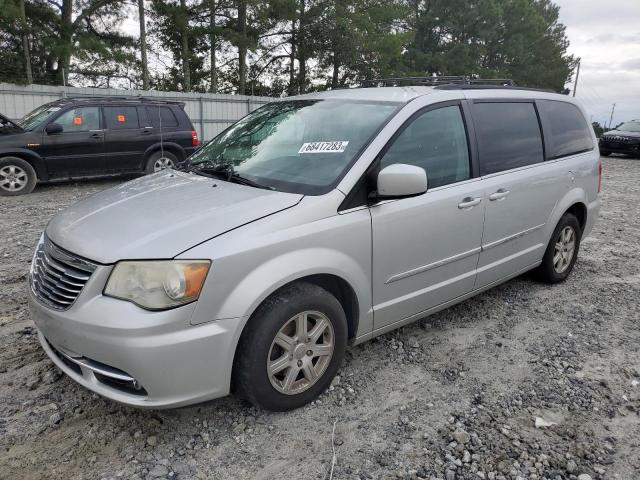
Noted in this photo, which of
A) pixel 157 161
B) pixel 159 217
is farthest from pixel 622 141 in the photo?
pixel 159 217

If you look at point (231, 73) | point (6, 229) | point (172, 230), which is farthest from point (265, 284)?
point (231, 73)

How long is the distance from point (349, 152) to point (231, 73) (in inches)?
990

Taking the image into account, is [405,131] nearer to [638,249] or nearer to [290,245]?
[290,245]

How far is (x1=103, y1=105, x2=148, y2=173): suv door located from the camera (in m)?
9.94

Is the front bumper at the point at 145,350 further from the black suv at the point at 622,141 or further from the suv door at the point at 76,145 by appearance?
the black suv at the point at 622,141

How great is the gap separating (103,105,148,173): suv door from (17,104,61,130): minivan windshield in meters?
0.91

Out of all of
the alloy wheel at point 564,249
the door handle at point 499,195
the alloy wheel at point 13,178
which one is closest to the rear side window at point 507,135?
the door handle at point 499,195

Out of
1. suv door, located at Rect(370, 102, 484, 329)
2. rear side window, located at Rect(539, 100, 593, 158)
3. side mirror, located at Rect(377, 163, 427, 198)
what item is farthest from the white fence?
side mirror, located at Rect(377, 163, 427, 198)

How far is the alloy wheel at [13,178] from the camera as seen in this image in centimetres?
882

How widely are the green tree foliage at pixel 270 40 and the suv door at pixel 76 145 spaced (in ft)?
33.7

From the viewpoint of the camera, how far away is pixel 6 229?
6566 millimetres

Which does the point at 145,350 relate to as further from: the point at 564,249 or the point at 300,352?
the point at 564,249

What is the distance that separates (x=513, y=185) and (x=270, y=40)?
24124mm

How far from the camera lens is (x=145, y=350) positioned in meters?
2.30
